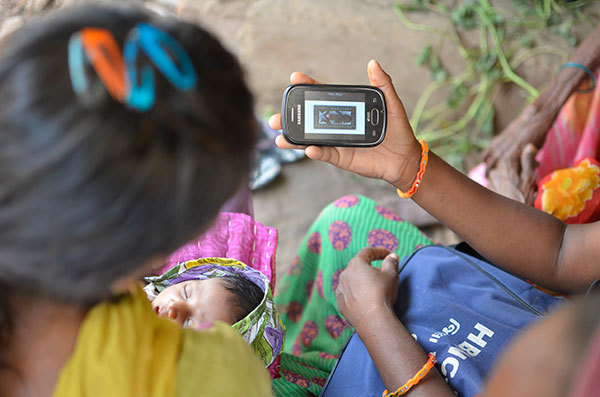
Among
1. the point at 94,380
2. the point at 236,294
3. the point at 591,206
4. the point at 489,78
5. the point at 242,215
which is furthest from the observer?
the point at 489,78

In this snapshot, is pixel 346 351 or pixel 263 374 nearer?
pixel 263 374

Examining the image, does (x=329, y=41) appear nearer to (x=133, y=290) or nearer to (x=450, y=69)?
(x=450, y=69)

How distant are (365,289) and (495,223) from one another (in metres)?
0.30

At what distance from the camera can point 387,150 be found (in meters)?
1.03

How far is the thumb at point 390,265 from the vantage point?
1.15 m

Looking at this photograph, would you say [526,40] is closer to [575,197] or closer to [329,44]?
[329,44]

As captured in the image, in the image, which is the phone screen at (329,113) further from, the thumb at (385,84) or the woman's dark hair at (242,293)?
the woman's dark hair at (242,293)

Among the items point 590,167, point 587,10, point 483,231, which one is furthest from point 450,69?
point 483,231

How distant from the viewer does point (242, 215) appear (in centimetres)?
122

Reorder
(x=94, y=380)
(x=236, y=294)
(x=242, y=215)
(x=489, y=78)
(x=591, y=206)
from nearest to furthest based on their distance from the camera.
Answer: (x=94, y=380) < (x=236, y=294) < (x=242, y=215) < (x=591, y=206) < (x=489, y=78)

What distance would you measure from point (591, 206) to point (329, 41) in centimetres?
147

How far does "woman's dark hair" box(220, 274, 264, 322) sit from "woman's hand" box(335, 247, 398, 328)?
0.19 meters

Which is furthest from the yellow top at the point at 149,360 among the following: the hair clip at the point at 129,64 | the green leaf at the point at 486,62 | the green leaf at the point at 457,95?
the green leaf at the point at 486,62

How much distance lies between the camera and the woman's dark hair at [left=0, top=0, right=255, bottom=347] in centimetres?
48
